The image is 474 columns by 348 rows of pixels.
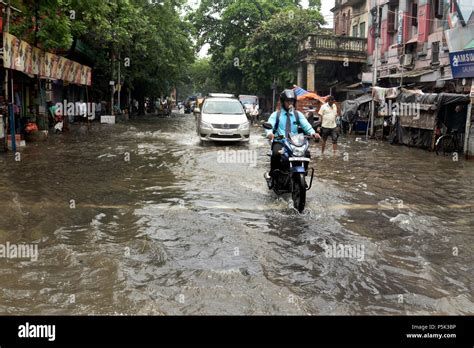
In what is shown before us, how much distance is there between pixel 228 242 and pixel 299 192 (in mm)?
1762

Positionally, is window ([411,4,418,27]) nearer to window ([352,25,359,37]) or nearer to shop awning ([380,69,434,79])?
shop awning ([380,69,434,79])

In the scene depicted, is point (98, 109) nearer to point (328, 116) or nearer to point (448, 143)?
point (328, 116)

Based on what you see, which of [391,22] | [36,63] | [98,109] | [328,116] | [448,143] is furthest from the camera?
[98,109]

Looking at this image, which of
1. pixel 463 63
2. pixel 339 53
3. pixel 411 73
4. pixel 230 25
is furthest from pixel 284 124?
pixel 230 25

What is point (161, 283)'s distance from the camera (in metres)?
4.36

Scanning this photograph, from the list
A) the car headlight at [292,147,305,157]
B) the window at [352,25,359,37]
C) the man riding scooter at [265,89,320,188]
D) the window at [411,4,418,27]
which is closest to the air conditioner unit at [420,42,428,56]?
the window at [411,4,418,27]

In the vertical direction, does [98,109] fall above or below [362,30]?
below

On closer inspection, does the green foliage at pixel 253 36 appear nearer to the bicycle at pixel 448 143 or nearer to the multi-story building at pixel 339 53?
the multi-story building at pixel 339 53

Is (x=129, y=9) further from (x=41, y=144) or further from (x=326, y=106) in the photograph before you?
(x=326, y=106)

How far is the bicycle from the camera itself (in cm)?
1530

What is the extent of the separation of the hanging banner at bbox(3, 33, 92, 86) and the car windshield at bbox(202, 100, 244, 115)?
5.65 meters

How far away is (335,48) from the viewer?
31.0 m

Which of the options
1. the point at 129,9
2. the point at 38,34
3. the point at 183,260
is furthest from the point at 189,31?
the point at 183,260

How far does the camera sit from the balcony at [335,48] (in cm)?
3072
